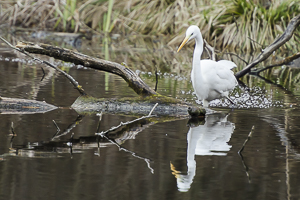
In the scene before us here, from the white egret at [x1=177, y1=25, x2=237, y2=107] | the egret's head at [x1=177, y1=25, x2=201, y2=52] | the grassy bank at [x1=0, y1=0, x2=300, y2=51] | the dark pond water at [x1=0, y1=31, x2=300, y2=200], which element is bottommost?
the dark pond water at [x1=0, y1=31, x2=300, y2=200]

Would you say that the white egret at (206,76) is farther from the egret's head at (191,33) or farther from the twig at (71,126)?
the twig at (71,126)

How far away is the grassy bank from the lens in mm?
18984

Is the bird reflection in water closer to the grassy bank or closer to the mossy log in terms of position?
the mossy log

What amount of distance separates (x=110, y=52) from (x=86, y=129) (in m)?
11.7

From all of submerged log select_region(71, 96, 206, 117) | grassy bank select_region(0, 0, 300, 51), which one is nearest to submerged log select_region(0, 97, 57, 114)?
submerged log select_region(71, 96, 206, 117)

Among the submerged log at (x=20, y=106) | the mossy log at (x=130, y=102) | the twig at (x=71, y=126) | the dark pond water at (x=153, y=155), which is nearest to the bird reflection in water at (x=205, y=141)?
the dark pond water at (x=153, y=155)

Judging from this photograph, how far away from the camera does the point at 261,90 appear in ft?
34.2

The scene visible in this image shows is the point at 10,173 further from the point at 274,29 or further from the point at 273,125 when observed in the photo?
the point at 274,29

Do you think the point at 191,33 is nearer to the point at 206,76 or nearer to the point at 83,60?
the point at 206,76

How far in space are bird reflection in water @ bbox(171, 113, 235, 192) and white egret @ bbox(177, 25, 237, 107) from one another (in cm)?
69

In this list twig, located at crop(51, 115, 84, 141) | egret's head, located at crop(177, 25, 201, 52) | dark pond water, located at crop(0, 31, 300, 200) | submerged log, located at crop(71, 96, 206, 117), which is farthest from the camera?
egret's head, located at crop(177, 25, 201, 52)

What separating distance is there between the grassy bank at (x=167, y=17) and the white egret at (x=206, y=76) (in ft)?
33.4

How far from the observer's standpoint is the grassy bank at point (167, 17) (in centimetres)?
1898

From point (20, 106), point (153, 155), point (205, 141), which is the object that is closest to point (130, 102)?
point (20, 106)
